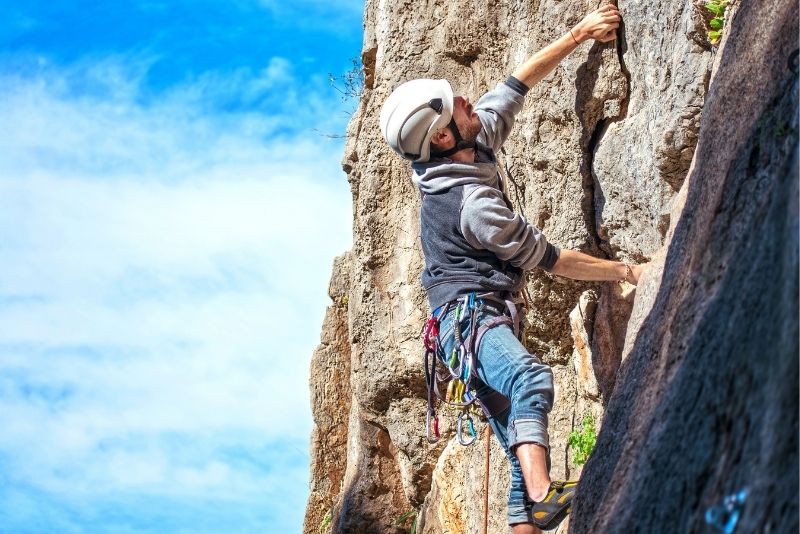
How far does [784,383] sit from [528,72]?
14.1 ft

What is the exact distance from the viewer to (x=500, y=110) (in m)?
6.27

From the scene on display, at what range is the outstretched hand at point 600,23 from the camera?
6.58 m

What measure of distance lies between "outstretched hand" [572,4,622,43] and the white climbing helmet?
1303 mm

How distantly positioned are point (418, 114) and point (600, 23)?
1.65 metres

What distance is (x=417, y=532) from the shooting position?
354 inches

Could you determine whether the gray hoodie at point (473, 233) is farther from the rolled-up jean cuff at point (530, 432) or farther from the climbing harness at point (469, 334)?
the rolled-up jean cuff at point (530, 432)

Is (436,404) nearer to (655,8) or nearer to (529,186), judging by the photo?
(529,186)

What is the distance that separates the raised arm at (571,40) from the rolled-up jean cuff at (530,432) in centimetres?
226

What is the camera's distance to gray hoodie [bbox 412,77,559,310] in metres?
5.49

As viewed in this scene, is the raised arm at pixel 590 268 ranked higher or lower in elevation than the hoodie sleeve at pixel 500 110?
lower

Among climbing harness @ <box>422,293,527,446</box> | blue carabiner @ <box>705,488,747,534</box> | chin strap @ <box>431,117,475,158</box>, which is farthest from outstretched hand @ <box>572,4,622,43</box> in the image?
blue carabiner @ <box>705,488,747,534</box>

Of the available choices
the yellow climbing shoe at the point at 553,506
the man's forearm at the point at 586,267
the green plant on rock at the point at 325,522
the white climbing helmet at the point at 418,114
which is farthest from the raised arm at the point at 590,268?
the green plant on rock at the point at 325,522

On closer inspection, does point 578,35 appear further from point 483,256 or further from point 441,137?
point 483,256

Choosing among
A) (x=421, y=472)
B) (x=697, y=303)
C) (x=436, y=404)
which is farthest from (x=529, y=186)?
(x=697, y=303)
